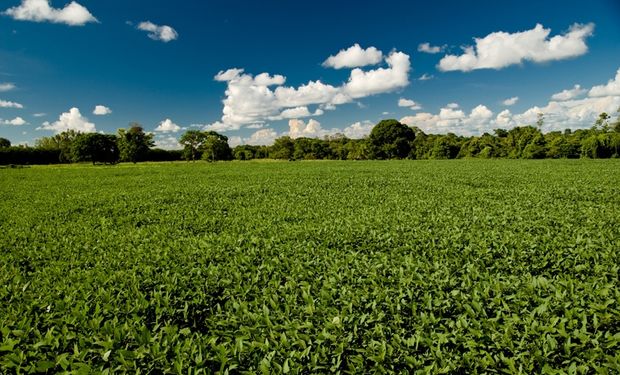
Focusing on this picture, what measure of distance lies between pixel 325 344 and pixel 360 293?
4.30 feet

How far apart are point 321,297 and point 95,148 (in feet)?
346

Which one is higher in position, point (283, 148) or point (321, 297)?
point (283, 148)

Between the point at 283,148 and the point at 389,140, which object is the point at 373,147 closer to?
the point at 389,140

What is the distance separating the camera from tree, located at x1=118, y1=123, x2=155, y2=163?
9412cm

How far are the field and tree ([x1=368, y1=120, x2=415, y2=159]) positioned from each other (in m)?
91.6

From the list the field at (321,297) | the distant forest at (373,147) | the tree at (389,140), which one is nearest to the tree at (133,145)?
the distant forest at (373,147)

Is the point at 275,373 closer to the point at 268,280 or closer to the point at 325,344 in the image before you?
the point at 325,344

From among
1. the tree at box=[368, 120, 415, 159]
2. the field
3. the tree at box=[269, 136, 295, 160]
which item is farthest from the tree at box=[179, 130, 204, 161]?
the field

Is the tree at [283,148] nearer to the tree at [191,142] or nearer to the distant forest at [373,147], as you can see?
the distant forest at [373,147]

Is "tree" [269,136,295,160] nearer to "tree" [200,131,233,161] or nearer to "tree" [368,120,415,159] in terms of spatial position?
"tree" [200,131,233,161]

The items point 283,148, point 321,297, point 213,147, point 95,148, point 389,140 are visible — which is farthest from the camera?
point 283,148

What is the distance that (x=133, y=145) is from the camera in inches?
3728

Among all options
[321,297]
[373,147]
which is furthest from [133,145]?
[321,297]

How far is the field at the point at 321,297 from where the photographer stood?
3.48 m
